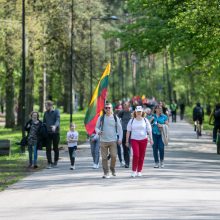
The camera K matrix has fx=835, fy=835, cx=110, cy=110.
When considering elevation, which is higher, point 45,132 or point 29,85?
point 29,85

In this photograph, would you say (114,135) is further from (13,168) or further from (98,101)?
(13,168)

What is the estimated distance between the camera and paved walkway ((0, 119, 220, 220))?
12469mm

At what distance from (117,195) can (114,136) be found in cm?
445

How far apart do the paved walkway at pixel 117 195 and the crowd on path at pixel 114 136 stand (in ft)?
1.30

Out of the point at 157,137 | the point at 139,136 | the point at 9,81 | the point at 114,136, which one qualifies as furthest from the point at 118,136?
the point at 9,81

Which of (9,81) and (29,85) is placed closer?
(29,85)

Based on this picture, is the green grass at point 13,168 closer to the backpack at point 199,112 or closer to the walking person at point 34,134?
the walking person at point 34,134

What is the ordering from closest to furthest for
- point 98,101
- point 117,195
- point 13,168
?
1. point 117,195
2. point 98,101
3. point 13,168

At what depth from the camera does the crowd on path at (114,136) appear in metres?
19.5

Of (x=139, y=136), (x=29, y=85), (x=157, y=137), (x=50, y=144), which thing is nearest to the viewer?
(x=139, y=136)

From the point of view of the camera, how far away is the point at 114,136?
19.5 m

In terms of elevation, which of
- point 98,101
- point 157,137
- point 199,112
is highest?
point 98,101

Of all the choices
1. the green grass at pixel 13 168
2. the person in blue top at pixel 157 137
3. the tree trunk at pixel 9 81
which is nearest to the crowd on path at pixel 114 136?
the person in blue top at pixel 157 137

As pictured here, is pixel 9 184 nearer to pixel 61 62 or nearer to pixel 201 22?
pixel 201 22
